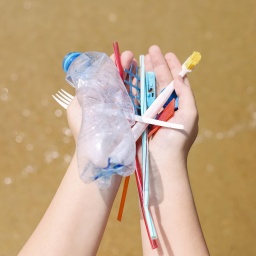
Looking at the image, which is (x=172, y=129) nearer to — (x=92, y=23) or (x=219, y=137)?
(x=219, y=137)

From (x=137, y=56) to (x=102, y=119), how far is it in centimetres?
52

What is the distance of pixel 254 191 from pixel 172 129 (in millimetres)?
459

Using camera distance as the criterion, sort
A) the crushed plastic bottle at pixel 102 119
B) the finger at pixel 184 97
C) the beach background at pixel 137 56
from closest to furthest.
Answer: the crushed plastic bottle at pixel 102 119 < the finger at pixel 184 97 < the beach background at pixel 137 56

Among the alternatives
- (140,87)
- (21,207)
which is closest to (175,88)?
(140,87)

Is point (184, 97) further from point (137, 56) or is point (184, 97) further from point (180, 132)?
Result: point (137, 56)

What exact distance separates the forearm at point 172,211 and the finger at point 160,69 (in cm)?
12

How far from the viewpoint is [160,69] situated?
2.38 feet

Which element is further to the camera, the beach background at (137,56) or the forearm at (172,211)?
the beach background at (137,56)

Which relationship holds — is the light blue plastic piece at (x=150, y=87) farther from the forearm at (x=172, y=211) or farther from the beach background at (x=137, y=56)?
the beach background at (x=137, y=56)

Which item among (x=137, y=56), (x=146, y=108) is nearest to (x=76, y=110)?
(x=146, y=108)

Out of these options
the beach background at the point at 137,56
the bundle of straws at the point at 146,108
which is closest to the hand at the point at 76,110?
the bundle of straws at the point at 146,108

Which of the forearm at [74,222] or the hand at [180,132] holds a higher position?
the hand at [180,132]

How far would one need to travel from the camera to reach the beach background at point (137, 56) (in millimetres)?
1025

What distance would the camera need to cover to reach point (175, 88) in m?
0.65
